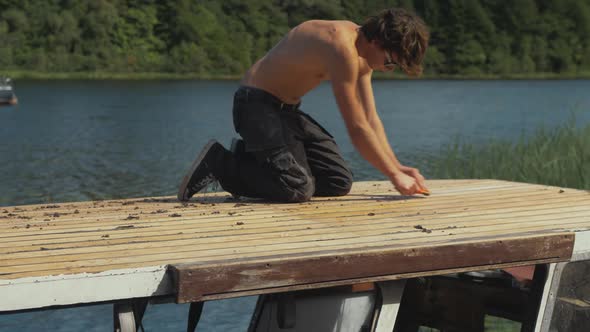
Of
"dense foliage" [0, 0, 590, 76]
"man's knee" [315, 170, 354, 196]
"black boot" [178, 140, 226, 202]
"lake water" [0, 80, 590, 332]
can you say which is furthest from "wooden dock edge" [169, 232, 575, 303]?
"dense foliage" [0, 0, 590, 76]

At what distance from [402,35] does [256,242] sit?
1483 mm

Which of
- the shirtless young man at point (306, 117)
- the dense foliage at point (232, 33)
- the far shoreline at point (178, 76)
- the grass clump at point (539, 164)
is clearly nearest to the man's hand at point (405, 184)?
the shirtless young man at point (306, 117)

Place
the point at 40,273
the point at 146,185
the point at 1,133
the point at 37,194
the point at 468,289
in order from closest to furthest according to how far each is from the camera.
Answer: the point at 40,273, the point at 468,289, the point at 37,194, the point at 146,185, the point at 1,133

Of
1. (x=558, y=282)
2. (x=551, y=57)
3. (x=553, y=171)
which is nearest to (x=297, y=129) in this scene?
(x=558, y=282)

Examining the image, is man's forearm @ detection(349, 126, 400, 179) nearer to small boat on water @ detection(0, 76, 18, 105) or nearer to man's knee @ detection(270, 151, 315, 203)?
man's knee @ detection(270, 151, 315, 203)

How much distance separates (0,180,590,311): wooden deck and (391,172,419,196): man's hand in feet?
0.25

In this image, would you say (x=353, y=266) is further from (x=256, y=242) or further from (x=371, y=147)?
(x=371, y=147)

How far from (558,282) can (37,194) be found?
11.5m

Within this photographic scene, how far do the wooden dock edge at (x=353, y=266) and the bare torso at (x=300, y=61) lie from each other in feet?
4.60

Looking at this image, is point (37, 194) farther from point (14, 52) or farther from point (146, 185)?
point (14, 52)

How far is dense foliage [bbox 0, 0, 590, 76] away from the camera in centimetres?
7256

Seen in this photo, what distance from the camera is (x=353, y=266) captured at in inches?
141

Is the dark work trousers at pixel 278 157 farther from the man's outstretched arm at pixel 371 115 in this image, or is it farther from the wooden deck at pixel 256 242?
the man's outstretched arm at pixel 371 115

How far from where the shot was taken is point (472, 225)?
4.33 m
